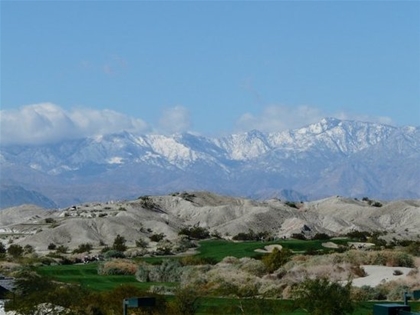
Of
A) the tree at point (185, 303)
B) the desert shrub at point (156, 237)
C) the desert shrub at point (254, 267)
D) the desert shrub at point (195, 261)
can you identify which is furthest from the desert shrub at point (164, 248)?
the tree at point (185, 303)

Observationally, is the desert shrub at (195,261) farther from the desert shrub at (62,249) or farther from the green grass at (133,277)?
the desert shrub at (62,249)

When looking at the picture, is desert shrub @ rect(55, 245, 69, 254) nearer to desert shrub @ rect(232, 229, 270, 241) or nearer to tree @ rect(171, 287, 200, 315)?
desert shrub @ rect(232, 229, 270, 241)

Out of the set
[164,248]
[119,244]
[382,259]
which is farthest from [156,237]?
[382,259]

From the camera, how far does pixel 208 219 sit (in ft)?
471

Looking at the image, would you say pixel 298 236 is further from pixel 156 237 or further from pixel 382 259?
pixel 382 259

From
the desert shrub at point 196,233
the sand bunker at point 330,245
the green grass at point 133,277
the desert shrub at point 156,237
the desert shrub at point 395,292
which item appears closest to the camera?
the desert shrub at point 395,292

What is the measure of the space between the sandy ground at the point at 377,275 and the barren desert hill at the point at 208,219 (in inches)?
Answer: 1695

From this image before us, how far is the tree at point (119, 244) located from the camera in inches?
4166

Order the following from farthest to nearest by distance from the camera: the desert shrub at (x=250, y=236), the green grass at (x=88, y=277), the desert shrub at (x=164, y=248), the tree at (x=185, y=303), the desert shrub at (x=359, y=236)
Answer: the desert shrub at (x=250, y=236)
the desert shrub at (x=359, y=236)
the desert shrub at (x=164, y=248)
the green grass at (x=88, y=277)
the tree at (x=185, y=303)

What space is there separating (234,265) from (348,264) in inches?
335

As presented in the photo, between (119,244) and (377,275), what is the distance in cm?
4270

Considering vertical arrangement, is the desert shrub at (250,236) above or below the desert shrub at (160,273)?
above

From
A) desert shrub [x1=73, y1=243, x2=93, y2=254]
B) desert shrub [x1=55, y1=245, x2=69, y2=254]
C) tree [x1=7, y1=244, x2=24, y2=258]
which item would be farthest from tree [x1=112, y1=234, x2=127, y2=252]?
tree [x1=7, y1=244, x2=24, y2=258]

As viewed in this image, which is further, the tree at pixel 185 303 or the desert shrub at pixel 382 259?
the desert shrub at pixel 382 259
